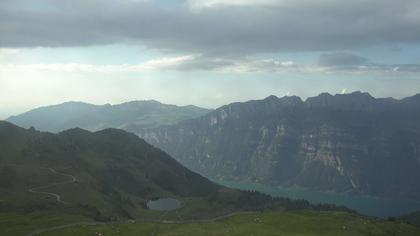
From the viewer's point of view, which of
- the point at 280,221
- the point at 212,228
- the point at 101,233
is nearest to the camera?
the point at 101,233

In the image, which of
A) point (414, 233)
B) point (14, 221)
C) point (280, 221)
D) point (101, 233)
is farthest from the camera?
point (414, 233)

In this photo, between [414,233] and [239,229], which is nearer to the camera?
[239,229]

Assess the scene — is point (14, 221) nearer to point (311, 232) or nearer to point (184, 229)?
point (184, 229)

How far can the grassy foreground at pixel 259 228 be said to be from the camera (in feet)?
424

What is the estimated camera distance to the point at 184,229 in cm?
13325

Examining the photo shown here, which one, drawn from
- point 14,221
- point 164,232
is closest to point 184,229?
point 164,232

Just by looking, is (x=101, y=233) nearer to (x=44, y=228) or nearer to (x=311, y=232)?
(x=44, y=228)

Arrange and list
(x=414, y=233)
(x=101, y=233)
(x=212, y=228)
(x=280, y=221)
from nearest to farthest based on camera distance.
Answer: (x=101, y=233), (x=212, y=228), (x=280, y=221), (x=414, y=233)

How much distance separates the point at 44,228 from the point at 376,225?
99096mm

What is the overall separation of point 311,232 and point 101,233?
55667 mm

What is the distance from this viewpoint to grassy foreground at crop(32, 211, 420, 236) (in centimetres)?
12938

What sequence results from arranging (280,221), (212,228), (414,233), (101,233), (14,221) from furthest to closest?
(414,233), (14,221), (280,221), (212,228), (101,233)

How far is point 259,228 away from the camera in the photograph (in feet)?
441

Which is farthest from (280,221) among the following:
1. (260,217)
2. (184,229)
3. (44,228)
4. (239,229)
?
(44,228)
